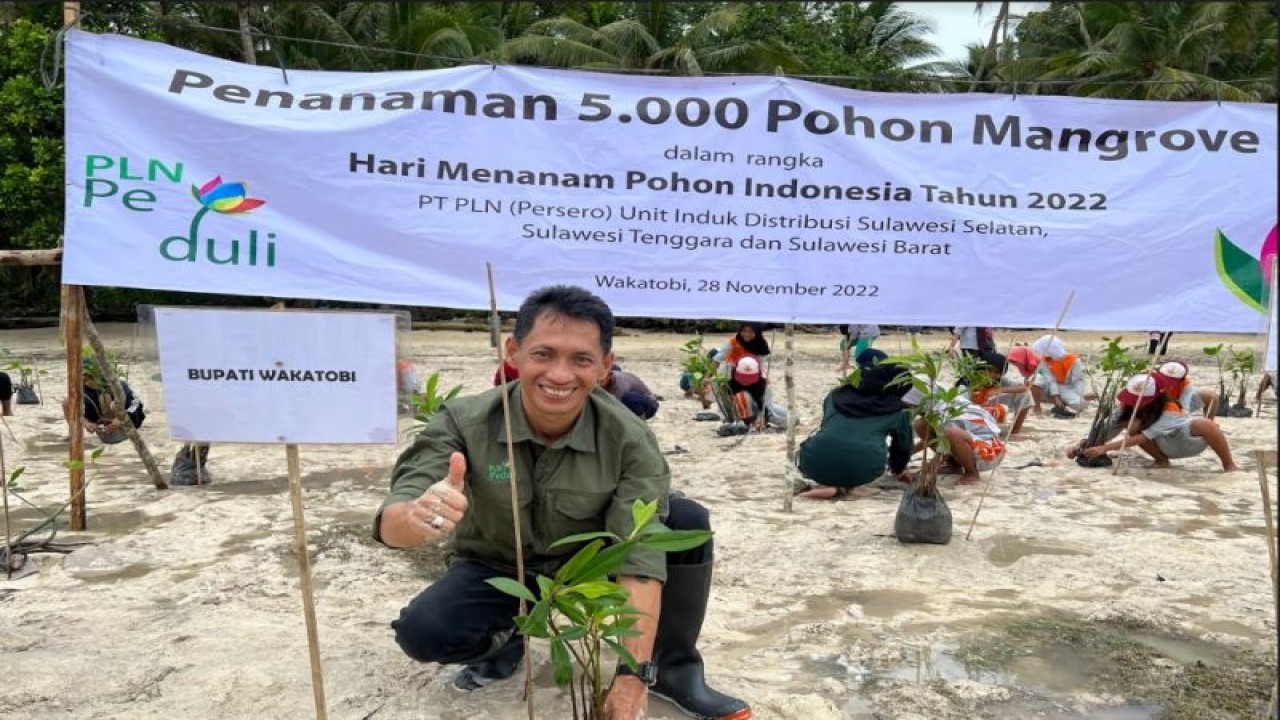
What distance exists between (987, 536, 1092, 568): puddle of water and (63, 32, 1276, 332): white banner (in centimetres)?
105

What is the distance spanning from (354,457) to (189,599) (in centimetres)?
311

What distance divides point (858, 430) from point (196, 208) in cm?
353

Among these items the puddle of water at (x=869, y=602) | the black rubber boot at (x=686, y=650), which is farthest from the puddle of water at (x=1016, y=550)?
the black rubber boot at (x=686, y=650)

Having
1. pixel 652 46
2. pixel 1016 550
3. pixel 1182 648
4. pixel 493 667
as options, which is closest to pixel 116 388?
pixel 493 667

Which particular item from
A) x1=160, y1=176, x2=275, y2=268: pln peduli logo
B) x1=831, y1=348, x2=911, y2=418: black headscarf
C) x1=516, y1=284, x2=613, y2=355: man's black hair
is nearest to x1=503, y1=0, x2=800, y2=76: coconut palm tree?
x1=831, y1=348, x2=911, y2=418: black headscarf

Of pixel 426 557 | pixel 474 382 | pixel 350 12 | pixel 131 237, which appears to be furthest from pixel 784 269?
pixel 350 12

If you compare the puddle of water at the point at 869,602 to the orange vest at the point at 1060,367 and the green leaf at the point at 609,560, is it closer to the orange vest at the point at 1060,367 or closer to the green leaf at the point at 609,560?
the green leaf at the point at 609,560

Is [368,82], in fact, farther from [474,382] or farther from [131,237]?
[474,382]

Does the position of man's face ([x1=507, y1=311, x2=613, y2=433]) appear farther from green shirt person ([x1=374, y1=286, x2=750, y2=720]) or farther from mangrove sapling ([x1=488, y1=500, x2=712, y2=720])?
mangrove sapling ([x1=488, y1=500, x2=712, y2=720])

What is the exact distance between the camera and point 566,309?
2.42 meters

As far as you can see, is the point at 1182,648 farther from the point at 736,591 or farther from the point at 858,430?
the point at 858,430

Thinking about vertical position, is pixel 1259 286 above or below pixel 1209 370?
above

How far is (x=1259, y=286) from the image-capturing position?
12.9 feet

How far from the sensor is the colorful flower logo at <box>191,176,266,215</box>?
3932mm
